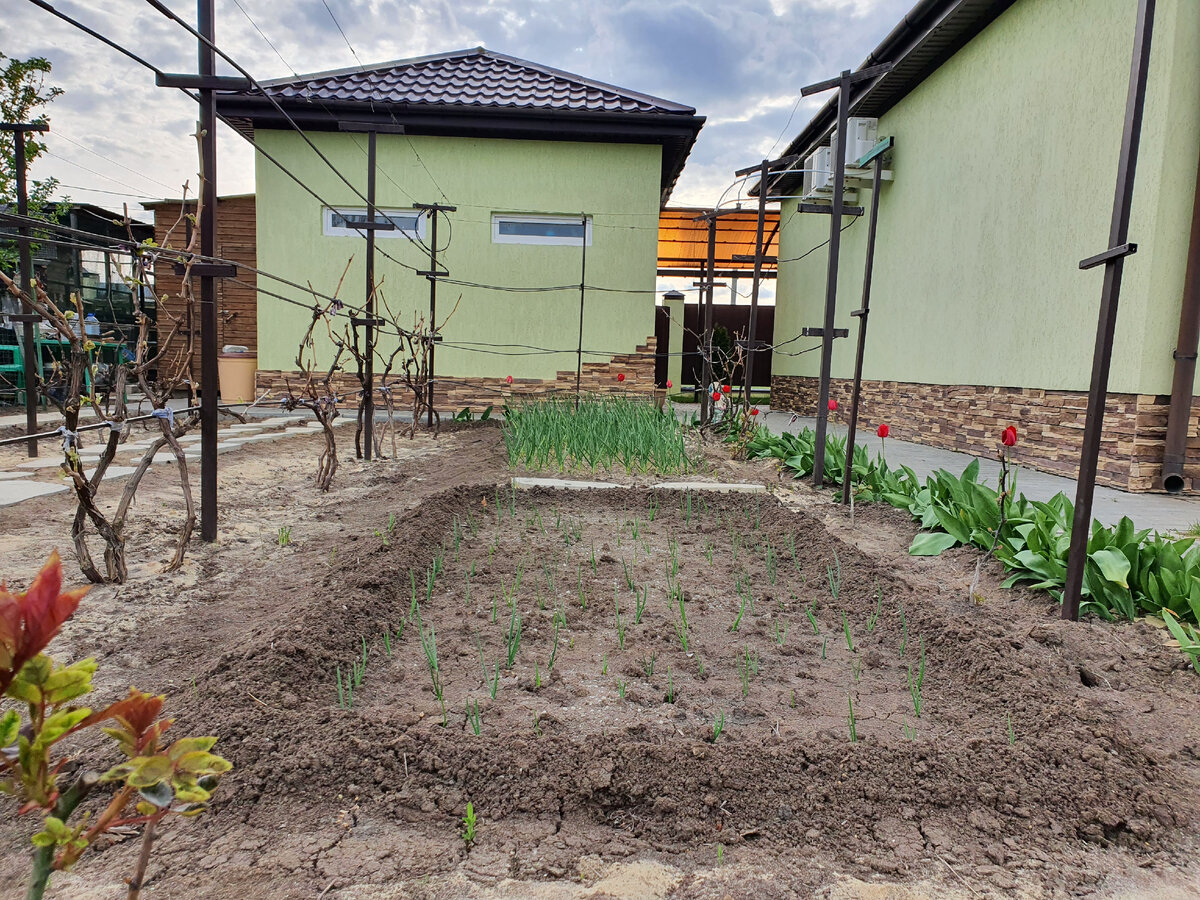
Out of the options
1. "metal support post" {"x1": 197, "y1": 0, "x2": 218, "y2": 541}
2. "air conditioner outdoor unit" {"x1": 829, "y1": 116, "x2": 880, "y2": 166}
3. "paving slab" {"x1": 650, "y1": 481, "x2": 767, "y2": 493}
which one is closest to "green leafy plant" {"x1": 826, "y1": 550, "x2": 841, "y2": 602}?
"paving slab" {"x1": 650, "y1": 481, "x2": 767, "y2": 493}

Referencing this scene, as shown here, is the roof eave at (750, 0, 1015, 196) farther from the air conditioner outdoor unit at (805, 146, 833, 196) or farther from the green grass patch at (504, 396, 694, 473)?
the green grass patch at (504, 396, 694, 473)

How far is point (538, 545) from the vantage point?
3.02 m

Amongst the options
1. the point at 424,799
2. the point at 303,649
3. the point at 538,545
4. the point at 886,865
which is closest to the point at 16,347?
the point at 538,545

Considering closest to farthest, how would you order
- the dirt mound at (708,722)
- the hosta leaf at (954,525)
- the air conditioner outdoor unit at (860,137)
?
the dirt mound at (708,722), the hosta leaf at (954,525), the air conditioner outdoor unit at (860,137)

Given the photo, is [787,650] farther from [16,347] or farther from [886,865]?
[16,347]

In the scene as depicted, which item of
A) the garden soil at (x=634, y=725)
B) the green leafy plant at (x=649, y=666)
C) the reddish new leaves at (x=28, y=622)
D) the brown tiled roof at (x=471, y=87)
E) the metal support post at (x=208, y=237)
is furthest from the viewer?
the brown tiled roof at (x=471, y=87)

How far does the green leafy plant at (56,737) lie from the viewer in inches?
18.1

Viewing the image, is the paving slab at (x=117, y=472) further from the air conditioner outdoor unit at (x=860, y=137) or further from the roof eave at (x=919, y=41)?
the air conditioner outdoor unit at (x=860, y=137)

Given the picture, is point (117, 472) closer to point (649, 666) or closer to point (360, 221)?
point (649, 666)

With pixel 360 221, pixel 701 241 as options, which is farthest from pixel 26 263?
pixel 701 241

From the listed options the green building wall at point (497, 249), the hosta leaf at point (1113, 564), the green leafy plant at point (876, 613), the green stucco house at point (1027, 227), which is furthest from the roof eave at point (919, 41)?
the green leafy plant at point (876, 613)

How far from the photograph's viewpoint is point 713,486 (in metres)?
4.21

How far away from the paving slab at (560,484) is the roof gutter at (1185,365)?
10.7 ft

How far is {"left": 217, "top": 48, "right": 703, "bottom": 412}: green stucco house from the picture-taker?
8625 mm
